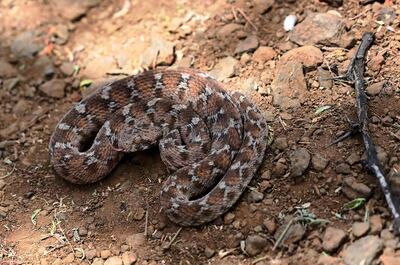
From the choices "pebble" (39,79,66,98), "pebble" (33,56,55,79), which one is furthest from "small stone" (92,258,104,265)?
"pebble" (33,56,55,79)

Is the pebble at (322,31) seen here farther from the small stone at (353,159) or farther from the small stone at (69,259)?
the small stone at (69,259)

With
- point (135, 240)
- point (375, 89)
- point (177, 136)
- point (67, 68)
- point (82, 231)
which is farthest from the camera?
point (67, 68)

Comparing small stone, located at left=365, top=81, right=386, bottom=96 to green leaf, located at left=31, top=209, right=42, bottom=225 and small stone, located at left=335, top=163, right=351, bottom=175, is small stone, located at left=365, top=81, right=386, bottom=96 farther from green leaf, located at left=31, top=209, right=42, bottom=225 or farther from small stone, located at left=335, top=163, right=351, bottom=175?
green leaf, located at left=31, top=209, right=42, bottom=225

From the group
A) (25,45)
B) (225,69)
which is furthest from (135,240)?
(25,45)

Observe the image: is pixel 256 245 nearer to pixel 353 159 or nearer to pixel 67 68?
pixel 353 159

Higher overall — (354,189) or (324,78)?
(324,78)

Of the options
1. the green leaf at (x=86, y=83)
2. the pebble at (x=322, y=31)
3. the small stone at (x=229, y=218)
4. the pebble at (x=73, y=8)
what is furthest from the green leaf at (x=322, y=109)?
the pebble at (x=73, y=8)
